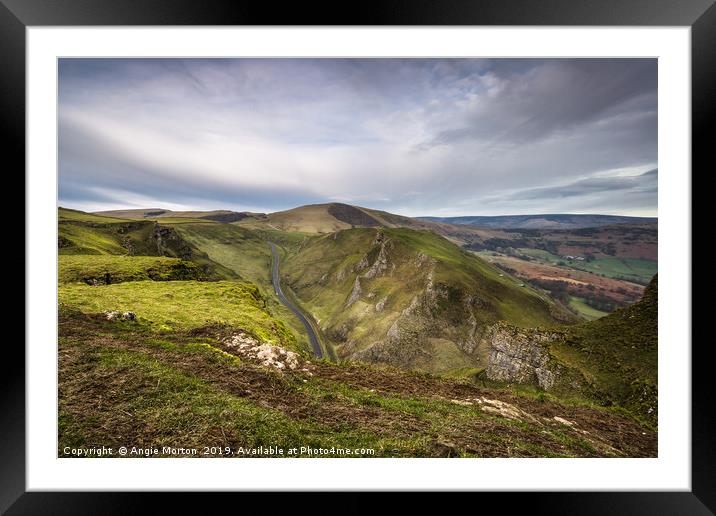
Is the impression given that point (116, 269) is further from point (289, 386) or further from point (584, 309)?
point (584, 309)

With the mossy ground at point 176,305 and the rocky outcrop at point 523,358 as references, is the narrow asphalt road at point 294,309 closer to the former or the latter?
the rocky outcrop at point 523,358

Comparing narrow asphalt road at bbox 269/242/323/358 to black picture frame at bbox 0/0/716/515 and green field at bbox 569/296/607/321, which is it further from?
black picture frame at bbox 0/0/716/515

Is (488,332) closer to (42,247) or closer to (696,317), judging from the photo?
(696,317)
